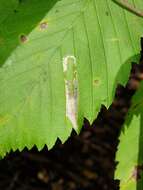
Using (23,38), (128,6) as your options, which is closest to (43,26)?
(23,38)

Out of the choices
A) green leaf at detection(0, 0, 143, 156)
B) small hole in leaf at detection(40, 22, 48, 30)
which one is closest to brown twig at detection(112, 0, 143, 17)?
green leaf at detection(0, 0, 143, 156)

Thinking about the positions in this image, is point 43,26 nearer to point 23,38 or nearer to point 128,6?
point 23,38

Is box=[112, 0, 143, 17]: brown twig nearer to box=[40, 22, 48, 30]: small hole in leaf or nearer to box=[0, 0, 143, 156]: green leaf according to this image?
box=[0, 0, 143, 156]: green leaf

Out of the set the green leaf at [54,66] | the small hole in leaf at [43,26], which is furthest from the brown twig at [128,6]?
the small hole in leaf at [43,26]

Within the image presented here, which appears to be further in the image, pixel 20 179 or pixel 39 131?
pixel 20 179

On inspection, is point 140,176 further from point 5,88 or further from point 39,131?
point 5,88

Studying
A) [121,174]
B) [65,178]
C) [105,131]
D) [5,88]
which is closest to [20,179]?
[65,178]

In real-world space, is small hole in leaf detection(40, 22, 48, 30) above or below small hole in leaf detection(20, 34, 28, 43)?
Result: above

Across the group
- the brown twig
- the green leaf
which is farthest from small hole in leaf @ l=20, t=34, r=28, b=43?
the brown twig

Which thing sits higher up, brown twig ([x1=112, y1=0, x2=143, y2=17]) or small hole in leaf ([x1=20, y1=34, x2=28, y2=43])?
brown twig ([x1=112, y1=0, x2=143, y2=17])
